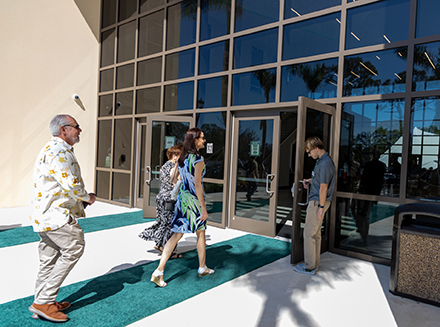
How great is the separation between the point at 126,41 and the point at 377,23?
653cm

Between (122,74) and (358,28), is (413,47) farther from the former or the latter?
(122,74)

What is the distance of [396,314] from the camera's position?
297 cm

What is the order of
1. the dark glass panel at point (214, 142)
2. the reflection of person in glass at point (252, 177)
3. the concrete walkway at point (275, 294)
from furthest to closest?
the dark glass panel at point (214, 142) < the reflection of person in glass at point (252, 177) < the concrete walkway at point (275, 294)

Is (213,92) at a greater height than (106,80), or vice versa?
(106,80)

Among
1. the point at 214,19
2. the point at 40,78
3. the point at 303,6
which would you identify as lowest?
the point at 40,78

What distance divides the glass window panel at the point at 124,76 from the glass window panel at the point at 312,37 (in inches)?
180

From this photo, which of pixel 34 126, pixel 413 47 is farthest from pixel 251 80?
pixel 34 126

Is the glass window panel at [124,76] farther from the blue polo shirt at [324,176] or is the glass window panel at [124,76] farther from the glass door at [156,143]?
the blue polo shirt at [324,176]

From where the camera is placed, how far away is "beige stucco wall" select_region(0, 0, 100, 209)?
767 centimetres

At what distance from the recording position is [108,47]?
360 inches

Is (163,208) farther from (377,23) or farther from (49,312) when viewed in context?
(377,23)

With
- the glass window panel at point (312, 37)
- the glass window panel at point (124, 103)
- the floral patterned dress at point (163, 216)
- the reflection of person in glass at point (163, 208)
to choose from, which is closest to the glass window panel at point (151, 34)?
the glass window panel at point (124, 103)

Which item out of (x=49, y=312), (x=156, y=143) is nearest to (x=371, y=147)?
(x=49, y=312)

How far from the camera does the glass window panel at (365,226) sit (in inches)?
176
